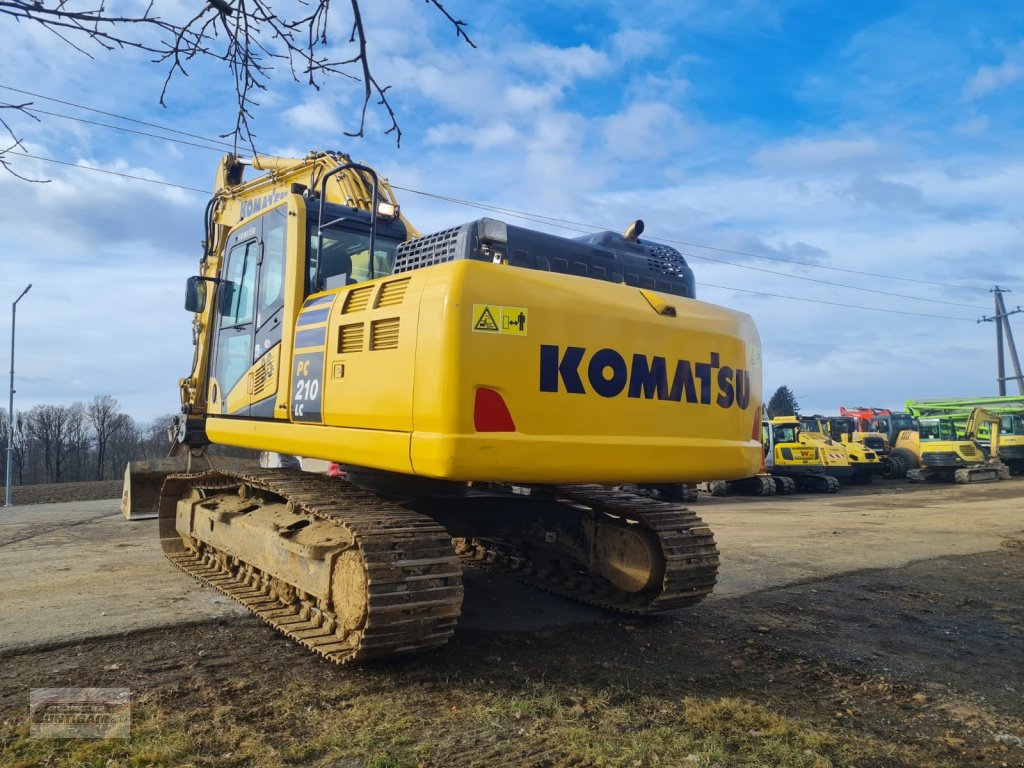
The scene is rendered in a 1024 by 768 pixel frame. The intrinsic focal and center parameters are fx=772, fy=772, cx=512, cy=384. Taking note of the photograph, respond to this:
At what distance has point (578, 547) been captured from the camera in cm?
578

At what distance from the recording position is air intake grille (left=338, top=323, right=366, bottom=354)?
14.1ft

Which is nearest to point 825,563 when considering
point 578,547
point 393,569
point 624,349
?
point 578,547

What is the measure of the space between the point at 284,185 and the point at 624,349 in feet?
15.3

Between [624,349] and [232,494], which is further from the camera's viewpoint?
[232,494]

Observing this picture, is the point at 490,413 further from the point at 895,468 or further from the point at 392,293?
the point at 895,468

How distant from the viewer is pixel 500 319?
378cm

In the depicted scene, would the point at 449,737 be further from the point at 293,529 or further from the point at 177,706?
the point at 293,529

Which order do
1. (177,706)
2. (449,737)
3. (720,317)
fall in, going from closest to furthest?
1. (449,737)
2. (177,706)
3. (720,317)

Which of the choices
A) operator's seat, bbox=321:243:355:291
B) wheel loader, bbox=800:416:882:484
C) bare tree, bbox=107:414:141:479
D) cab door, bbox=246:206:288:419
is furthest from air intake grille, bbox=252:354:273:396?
bare tree, bbox=107:414:141:479

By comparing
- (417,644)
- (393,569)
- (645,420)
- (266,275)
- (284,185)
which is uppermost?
(284,185)

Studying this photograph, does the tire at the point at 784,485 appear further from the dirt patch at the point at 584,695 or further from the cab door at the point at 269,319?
the cab door at the point at 269,319

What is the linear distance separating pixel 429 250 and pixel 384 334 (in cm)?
67
